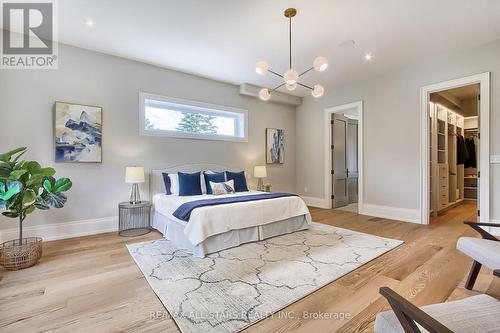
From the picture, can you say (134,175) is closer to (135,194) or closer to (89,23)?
(135,194)

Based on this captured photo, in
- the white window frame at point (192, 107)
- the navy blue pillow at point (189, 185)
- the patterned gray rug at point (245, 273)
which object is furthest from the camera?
the white window frame at point (192, 107)

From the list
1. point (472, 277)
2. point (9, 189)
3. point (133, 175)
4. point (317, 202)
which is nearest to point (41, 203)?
point (9, 189)

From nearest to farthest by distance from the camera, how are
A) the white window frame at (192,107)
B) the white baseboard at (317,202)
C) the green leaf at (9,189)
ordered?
the green leaf at (9,189)
the white window frame at (192,107)
the white baseboard at (317,202)

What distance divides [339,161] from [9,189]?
5962 mm

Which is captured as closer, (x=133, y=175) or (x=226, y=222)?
(x=226, y=222)

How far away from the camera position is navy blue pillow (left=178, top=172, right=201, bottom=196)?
3.92 m

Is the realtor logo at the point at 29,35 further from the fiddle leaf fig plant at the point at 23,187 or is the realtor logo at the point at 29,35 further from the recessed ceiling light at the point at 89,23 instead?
the fiddle leaf fig plant at the point at 23,187

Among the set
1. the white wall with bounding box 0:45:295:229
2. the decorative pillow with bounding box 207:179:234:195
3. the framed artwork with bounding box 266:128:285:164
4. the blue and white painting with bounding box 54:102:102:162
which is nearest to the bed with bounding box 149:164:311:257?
the decorative pillow with bounding box 207:179:234:195

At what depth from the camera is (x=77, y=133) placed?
11.7ft

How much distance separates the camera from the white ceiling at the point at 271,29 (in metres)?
2.70

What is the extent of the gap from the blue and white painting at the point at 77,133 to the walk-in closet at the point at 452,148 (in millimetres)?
5859

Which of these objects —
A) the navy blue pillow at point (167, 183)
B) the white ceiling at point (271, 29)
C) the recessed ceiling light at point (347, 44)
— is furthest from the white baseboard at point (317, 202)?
the navy blue pillow at point (167, 183)

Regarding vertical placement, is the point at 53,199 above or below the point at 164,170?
below

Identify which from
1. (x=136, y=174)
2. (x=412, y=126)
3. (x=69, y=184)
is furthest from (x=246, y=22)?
(x=412, y=126)
